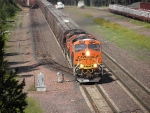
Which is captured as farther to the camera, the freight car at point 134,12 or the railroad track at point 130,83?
the freight car at point 134,12

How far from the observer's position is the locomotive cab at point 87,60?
20172mm

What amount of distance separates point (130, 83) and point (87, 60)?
3.38 m

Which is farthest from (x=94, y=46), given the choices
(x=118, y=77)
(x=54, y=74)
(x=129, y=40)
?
(x=129, y=40)

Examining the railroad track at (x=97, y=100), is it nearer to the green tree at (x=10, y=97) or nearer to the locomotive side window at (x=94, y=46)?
the locomotive side window at (x=94, y=46)

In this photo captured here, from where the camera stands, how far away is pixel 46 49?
34000 millimetres

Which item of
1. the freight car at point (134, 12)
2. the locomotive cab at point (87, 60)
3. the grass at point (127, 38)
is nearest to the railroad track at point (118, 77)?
the locomotive cab at point (87, 60)

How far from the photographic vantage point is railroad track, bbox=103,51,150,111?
57.3 feet

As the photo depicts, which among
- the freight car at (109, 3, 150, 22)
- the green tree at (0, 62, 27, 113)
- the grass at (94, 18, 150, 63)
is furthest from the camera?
the freight car at (109, 3, 150, 22)

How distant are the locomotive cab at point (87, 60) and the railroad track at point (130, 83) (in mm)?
2146

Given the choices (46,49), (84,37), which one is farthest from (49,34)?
(84,37)

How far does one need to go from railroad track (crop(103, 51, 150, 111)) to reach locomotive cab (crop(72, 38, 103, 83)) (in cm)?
215

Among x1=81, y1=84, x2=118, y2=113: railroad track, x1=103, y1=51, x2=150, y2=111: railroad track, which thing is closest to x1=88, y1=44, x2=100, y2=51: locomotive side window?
x1=81, y1=84, x2=118, y2=113: railroad track

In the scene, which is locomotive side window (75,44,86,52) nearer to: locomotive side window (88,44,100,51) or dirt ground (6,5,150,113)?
locomotive side window (88,44,100,51)

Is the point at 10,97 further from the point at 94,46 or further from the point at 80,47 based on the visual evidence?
the point at 94,46
